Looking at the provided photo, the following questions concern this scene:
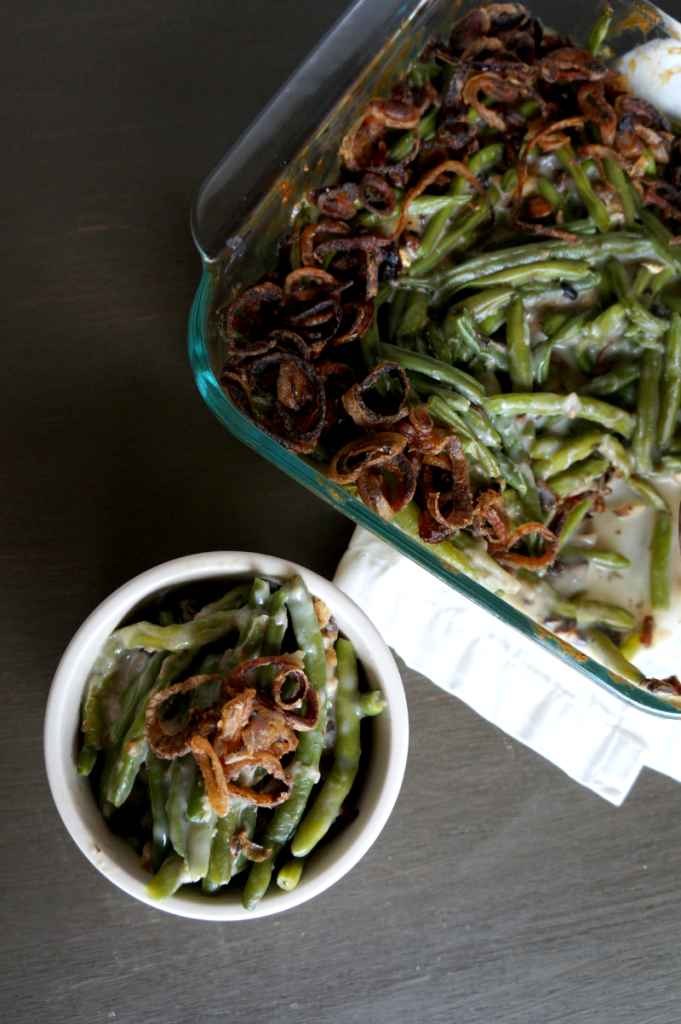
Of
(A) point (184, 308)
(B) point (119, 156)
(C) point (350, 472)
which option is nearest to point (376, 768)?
(C) point (350, 472)

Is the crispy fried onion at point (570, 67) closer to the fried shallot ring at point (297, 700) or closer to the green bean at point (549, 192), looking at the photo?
the green bean at point (549, 192)

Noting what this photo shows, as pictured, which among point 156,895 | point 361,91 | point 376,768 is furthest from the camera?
point 361,91

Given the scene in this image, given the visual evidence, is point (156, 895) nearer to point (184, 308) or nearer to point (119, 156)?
point (184, 308)

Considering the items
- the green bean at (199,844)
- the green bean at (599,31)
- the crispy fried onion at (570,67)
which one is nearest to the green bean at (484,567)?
the green bean at (199,844)

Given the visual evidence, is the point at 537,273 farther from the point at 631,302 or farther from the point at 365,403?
the point at 365,403

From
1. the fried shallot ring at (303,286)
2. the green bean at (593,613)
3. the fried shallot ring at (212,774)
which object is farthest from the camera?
the green bean at (593,613)

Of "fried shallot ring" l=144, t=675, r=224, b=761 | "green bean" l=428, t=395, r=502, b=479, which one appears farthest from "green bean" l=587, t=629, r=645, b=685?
"fried shallot ring" l=144, t=675, r=224, b=761
